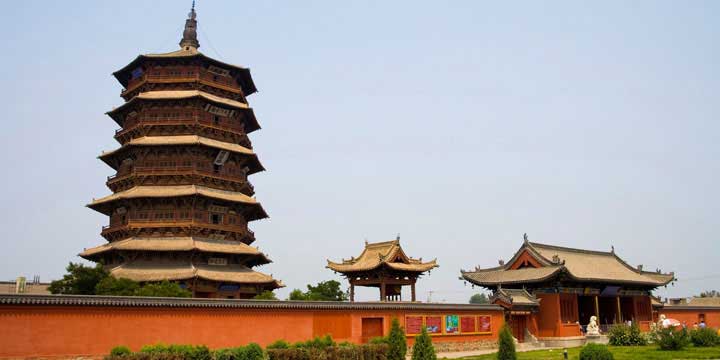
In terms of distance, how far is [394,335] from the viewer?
2373cm

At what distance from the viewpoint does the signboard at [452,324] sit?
3267 cm

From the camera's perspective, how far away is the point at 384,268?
3844 cm

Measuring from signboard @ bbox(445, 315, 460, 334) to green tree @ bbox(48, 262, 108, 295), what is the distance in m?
18.4

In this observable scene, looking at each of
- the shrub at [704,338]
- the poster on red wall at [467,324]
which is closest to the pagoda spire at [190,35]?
the poster on red wall at [467,324]

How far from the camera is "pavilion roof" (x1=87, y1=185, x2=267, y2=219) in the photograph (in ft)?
116

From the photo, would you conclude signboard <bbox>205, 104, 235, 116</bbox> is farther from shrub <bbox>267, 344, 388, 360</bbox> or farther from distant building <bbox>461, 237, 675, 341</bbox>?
shrub <bbox>267, 344, 388, 360</bbox>

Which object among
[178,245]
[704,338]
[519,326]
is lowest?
[704,338]

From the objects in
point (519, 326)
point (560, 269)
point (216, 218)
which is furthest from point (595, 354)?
point (216, 218)

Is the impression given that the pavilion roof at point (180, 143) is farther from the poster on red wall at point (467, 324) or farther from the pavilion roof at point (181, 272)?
the poster on red wall at point (467, 324)

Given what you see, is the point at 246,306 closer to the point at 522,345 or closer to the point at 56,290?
the point at 56,290

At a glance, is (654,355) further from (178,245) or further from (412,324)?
(178,245)

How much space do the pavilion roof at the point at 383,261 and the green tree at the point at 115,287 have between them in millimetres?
14021

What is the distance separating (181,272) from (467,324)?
1642cm

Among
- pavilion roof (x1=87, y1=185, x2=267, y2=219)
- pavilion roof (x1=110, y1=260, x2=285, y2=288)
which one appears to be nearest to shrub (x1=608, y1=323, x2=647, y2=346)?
pavilion roof (x1=110, y1=260, x2=285, y2=288)
